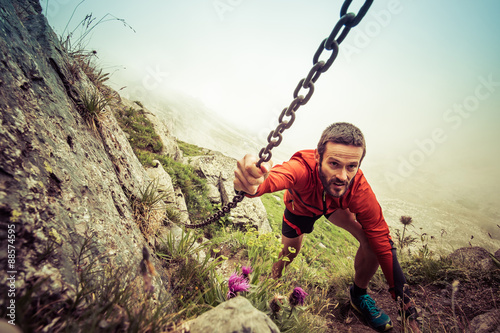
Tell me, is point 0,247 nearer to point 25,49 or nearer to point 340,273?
point 25,49

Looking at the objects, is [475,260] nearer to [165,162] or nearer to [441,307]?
[441,307]

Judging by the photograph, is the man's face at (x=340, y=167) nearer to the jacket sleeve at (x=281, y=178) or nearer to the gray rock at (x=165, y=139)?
the jacket sleeve at (x=281, y=178)

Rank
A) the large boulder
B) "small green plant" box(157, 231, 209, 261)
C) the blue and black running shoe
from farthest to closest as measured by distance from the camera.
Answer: the large boulder
the blue and black running shoe
"small green plant" box(157, 231, 209, 261)

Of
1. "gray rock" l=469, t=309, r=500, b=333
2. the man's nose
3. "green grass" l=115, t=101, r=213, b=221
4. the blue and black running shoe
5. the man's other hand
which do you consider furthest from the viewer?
"green grass" l=115, t=101, r=213, b=221

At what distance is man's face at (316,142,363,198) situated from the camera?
9.35 ft

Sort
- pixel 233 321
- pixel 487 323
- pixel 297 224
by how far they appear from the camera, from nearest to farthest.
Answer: pixel 233 321, pixel 487 323, pixel 297 224

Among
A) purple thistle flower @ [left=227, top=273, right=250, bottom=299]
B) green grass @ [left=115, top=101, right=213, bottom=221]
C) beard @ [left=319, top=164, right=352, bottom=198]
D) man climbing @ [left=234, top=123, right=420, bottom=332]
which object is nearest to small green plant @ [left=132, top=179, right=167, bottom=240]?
purple thistle flower @ [left=227, top=273, right=250, bottom=299]

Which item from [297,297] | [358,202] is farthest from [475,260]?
[297,297]

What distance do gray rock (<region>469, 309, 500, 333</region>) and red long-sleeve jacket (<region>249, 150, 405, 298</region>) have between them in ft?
2.94

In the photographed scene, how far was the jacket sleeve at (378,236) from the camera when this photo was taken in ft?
9.56

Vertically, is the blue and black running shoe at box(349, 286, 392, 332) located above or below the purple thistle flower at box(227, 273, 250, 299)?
below

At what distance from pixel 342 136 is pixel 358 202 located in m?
1.06

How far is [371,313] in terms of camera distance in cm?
312

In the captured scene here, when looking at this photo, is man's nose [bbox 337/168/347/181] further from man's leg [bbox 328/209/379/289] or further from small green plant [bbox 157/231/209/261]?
small green plant [bbox 157/231/209/261]
